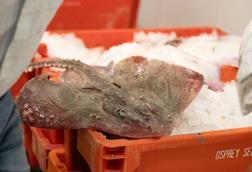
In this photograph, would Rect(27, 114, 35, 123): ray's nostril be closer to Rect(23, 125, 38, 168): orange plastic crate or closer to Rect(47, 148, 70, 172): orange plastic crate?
Rect(47, 148, 70, 172): orange plastic crate

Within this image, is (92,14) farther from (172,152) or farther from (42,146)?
(172,152)

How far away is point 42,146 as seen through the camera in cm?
112

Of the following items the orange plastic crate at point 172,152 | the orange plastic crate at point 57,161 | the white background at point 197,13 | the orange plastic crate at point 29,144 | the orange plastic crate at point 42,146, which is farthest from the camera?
the white background at point 197,13

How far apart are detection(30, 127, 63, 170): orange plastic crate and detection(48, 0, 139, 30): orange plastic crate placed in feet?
2.46

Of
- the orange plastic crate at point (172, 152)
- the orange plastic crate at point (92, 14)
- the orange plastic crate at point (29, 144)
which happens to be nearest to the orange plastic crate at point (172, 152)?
the orange plastic crate at point (172, 152)

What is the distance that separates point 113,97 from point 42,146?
29cm

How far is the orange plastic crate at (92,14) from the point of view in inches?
72.7

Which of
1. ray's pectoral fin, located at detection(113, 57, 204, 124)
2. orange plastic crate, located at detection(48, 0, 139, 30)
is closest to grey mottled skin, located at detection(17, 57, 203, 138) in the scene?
ray's pectoral fin, located at detection(113, 57, 204, 124)

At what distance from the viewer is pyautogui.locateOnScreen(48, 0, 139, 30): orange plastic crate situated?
185 centimetres

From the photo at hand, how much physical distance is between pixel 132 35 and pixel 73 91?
0.63m

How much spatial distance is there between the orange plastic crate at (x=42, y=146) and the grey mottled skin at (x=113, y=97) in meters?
0.19

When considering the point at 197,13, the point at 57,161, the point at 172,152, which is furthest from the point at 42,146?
the point at 197,13

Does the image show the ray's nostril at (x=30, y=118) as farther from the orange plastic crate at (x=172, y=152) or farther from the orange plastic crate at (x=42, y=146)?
the orange plastic crate at (x=42, y=146)

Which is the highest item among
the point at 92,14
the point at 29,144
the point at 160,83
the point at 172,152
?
the point at 92,14
